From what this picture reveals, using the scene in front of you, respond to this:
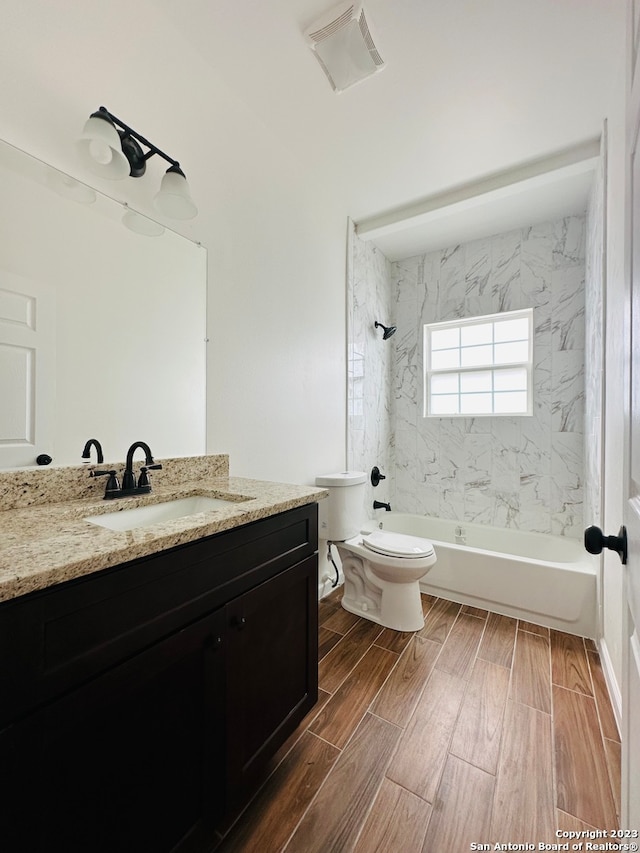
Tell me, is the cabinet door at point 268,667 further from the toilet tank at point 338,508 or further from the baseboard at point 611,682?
the baseboard at point 611,682

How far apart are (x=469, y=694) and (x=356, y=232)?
120 inches

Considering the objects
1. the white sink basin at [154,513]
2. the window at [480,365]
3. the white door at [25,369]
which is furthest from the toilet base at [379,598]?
the white door at [25,369]

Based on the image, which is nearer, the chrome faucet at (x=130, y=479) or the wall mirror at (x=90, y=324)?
the wall mirror at (x=90, y=324)

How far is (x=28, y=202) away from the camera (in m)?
1.06

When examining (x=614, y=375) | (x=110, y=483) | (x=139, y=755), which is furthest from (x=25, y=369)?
(x=614, y=375)

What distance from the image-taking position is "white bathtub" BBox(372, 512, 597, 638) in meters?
1.98

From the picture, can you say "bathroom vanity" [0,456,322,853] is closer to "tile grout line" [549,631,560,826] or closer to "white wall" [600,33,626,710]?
"tile grout line" [549,631,560,826]

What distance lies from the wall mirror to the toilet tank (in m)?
0.91

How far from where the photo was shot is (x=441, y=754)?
49.1 inches

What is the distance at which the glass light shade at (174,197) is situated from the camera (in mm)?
1296

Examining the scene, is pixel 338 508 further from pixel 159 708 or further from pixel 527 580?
pixel 159 708

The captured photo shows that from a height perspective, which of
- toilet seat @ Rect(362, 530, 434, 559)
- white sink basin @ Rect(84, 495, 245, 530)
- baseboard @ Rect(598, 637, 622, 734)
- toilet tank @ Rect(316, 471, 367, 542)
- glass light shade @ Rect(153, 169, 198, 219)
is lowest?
baseboard @ Rect(598, 637, 622, 734)

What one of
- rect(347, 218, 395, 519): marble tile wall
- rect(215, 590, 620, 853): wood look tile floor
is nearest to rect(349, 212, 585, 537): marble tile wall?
rect(347, 218, 395, 519): marble tile wall

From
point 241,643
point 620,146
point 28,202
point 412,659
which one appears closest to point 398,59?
point 620,146
